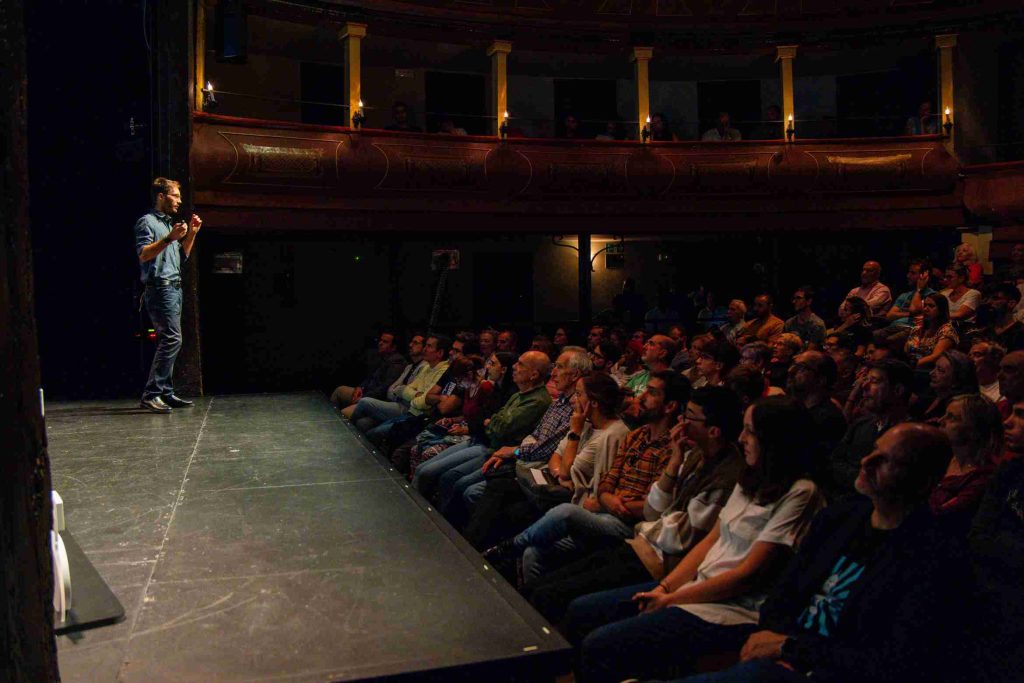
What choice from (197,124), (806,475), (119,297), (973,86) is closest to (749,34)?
(973,86)

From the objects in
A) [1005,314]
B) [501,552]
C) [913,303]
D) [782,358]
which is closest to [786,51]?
[913,303]

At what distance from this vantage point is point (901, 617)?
1.98 metres

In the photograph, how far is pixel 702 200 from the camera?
11562 millimetres

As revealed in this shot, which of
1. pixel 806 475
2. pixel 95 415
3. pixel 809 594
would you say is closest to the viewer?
pixel 809 594

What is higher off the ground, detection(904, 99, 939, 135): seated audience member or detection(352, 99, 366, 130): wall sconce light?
detection(904, 99, 939, 135): seated audience member

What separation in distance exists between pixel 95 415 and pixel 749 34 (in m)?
9.10

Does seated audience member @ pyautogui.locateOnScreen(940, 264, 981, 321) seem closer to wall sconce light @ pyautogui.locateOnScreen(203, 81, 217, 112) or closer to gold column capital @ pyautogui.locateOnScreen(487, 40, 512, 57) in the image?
gold column capital @ pyautogui.locateOnScreen(487, 40, 512, 57)

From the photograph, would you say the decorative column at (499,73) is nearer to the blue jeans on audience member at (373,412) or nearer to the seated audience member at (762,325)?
the seated audience member at (762,325)

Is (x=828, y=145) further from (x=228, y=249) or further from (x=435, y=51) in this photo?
(x=228, y=249)

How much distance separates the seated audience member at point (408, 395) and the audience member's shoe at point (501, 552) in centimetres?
259

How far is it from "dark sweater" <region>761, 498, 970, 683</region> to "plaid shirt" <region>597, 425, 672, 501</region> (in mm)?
1235

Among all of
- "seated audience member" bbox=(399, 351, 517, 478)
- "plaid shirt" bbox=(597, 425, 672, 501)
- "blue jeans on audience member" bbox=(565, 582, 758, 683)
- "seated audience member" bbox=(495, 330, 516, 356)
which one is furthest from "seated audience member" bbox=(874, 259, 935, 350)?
"blue jeans on audience member" bbox=(565, 582, 758, 683)

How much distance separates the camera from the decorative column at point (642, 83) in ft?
38.2

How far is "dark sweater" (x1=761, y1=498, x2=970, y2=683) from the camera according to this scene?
1965mm
